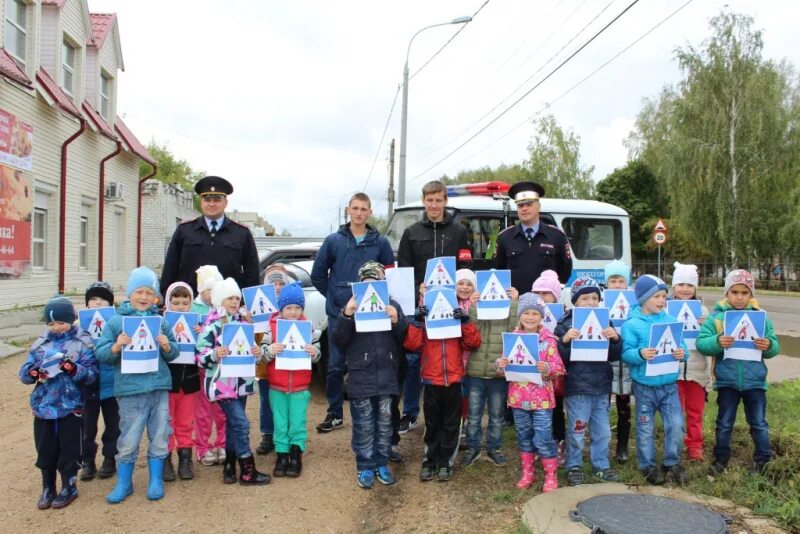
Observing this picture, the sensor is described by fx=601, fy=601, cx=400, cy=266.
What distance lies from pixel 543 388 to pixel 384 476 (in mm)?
1378

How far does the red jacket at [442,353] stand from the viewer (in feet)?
15.2

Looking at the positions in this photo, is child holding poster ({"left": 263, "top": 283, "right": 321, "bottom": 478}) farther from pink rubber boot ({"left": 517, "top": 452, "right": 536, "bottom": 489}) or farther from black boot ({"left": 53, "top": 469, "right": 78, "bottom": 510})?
pink rubber boot ({"left": 517, "top": 452, "right": 536, "bottom": 489})

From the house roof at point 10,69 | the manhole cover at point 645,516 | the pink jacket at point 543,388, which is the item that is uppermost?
the house roof at point 10,69

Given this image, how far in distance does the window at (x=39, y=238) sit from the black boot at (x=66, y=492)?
11.2 metres

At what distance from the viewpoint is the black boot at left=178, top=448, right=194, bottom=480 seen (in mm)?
4578

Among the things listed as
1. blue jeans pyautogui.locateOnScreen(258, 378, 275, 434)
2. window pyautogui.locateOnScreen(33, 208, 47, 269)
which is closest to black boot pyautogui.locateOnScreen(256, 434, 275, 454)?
blue jeans pyautogui.locateOnScreen(258, 378, 275, 434)

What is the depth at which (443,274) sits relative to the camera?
4.68 m

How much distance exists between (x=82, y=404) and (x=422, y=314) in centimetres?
251

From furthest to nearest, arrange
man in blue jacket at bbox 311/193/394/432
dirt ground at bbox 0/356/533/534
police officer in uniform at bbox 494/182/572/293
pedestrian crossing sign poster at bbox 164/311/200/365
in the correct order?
1. police officer in uniform at bbox 494/182/572/293
2. man in blue jacket at bbox 311/193/394/432
3. pedestrian crossing sign poster at bbox 164/311/200/365
4. dirt ground at bbox 0/356/533/534

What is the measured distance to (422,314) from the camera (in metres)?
4.61

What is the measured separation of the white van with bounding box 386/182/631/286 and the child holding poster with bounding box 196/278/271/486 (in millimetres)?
3982

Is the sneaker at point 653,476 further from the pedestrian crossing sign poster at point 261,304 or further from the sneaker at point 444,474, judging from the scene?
the pedestrian crossing sign poster at point 261,304

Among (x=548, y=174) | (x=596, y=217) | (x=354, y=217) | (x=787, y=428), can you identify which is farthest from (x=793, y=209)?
(x=354, y=217)

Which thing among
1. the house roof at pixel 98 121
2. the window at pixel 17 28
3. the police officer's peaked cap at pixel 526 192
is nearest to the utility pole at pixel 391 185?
the house roof at pixel 98 121
